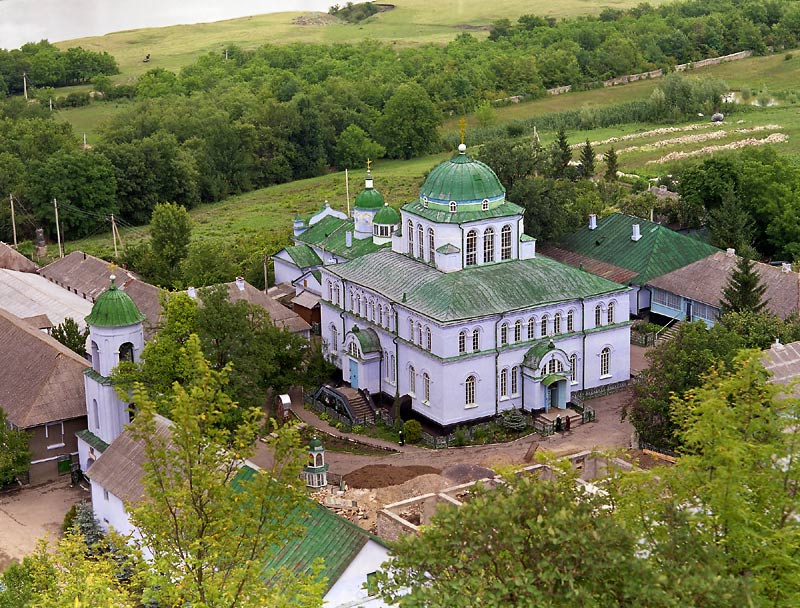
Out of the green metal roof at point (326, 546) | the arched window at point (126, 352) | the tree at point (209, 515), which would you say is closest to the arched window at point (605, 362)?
the arched window at point (126, 352)

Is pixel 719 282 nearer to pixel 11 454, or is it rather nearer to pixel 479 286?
pixel 479 286

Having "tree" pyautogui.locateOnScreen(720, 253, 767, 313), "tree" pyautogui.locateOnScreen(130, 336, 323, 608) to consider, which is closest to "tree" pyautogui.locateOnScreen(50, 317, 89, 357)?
"tree" pyautogui.locateOnScreen(720, 253, 767, 313)

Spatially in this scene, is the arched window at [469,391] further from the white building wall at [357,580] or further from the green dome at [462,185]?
the white building wall at [357,580]

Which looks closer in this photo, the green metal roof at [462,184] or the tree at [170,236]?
the green metal roof at [462,184]

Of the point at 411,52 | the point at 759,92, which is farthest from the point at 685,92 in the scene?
the point at 411,52

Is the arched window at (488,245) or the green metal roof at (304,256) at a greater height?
the arched window at (488,245)
